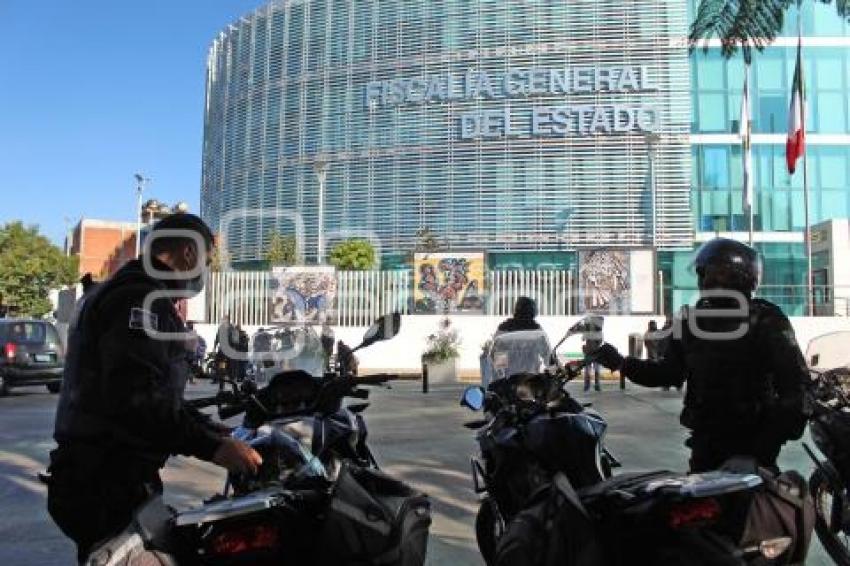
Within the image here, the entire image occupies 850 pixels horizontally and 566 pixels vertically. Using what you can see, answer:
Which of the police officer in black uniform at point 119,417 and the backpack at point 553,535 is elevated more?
the police officer in black uniform at point 119,417

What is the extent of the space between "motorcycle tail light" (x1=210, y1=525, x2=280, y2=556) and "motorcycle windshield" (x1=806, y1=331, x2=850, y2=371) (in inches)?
159

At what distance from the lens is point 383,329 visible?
3.73 meters

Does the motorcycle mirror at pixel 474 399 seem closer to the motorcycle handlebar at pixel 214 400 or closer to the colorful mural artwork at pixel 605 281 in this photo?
the motorcycle handlebar at pixel 214 400

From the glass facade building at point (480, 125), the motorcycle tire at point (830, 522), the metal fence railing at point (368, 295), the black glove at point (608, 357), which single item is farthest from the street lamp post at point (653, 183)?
the black glove at point (608, 357)

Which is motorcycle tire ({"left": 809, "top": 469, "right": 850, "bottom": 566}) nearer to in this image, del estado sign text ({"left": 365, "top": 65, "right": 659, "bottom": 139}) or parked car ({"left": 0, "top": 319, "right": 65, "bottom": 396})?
parked car ({"left": 0, "top": 319, "right": 65, "bottom": 396})

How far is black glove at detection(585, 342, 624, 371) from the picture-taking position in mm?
3811

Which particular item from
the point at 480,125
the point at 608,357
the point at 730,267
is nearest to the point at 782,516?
the point at 730,267

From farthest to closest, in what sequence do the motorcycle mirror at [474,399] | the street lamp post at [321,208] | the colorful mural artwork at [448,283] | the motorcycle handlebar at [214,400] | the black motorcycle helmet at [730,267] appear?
the street lamp post at [321,208], the colorful mural artwork at [448,283], the motorcycle mirror at [474,399], the black motorcycle helmet at [730,267], the motorcycle handlebar at [214,400]

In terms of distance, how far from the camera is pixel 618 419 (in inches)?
487

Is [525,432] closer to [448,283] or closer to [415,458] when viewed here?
[415,458]

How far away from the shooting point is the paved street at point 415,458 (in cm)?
535

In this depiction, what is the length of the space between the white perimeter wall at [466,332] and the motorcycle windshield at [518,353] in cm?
1903

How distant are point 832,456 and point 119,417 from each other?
390 centimetres

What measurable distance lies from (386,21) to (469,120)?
300 inches
